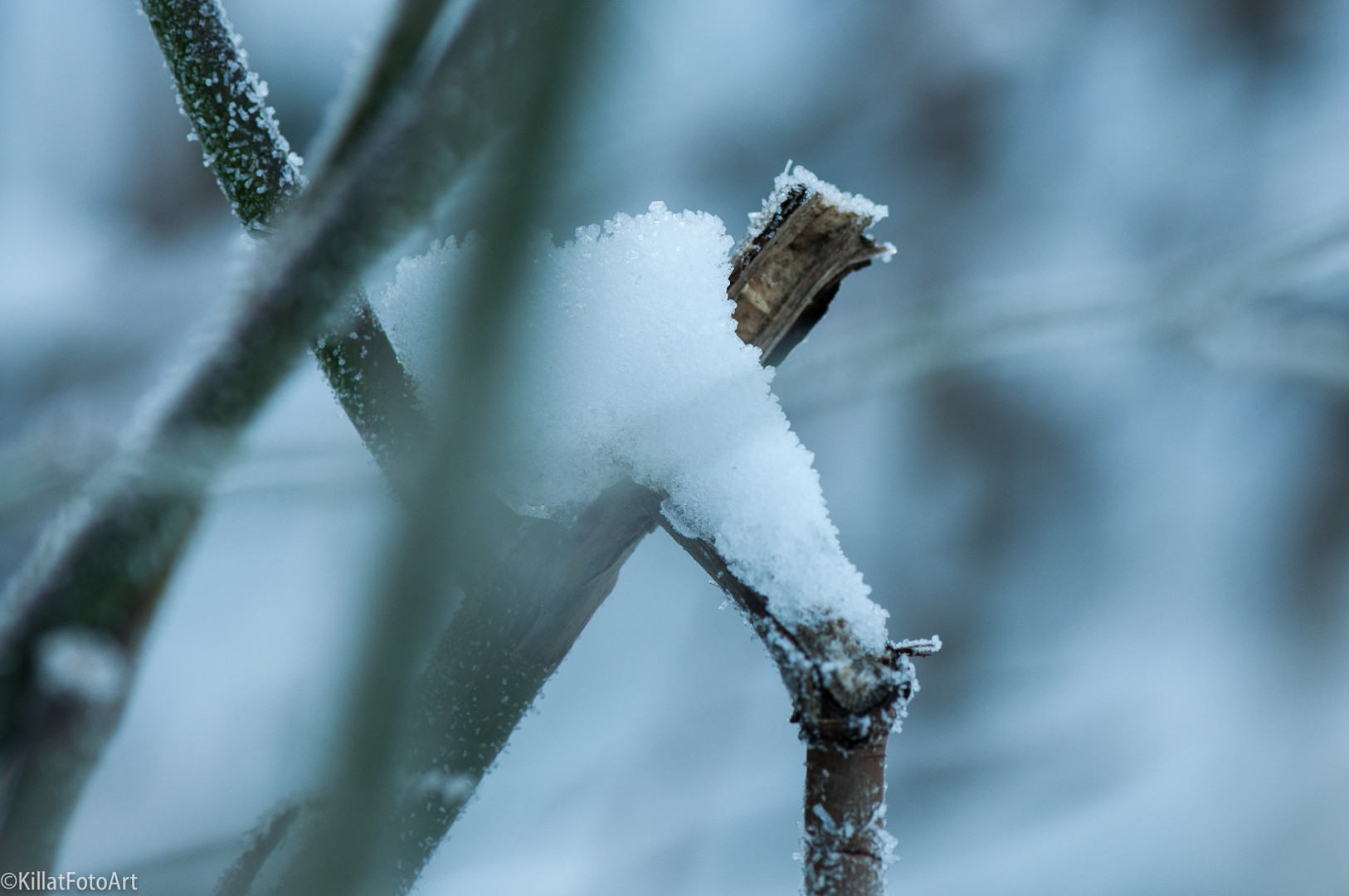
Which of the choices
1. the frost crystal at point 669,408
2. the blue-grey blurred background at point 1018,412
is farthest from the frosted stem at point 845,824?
the blue-grey blurred background at point 1018,412

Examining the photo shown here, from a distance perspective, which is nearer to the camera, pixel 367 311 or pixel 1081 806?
pixel 367 311

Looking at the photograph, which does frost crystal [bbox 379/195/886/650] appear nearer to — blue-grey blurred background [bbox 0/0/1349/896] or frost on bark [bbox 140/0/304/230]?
frost on bark [bbox 140/0/304/230]

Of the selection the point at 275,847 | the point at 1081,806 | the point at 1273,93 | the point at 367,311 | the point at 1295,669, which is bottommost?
the point at 275,847

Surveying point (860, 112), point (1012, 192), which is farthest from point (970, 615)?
point (860, 112)

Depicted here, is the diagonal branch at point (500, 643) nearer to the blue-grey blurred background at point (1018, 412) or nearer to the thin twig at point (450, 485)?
the thin twig at point (450, 485)

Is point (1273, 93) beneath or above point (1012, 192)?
above

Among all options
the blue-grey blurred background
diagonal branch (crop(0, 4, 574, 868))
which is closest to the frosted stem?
diagonal branch (crop(0, 4, 574, 868))

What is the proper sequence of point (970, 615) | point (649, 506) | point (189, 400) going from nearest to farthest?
1. point (189, 400)
2. point (649, 506)
3. point (970, 615)

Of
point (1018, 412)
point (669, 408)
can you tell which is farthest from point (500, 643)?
point (1018, 412)

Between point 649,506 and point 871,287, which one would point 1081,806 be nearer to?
point 871,287
